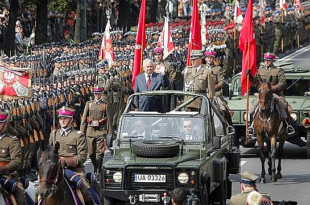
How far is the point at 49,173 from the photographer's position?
50.1 ft

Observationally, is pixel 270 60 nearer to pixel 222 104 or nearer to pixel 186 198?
pixel 222 104

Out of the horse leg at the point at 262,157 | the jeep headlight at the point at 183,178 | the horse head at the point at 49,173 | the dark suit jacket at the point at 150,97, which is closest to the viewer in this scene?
the horse head at the point at 49,173

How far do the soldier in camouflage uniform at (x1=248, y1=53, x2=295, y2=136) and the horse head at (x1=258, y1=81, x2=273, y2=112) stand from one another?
479mm

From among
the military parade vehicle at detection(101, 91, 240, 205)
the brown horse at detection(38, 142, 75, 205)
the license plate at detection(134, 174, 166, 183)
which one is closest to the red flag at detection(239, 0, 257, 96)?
the military parade vehicle at detection(101, 91, 240, 205)

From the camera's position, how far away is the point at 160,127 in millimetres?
19531

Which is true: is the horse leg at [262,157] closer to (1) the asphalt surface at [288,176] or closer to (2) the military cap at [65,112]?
(1) the asphalt surface at [288,176]

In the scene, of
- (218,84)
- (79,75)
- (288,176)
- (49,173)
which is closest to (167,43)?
(79,75)

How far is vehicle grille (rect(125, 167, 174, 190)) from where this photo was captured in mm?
18469

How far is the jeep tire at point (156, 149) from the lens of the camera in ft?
61.6

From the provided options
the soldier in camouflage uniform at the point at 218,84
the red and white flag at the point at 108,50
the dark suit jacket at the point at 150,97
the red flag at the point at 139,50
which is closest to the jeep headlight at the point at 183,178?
the dark suit jacket at the point at 150,97

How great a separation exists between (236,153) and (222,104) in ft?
14.1

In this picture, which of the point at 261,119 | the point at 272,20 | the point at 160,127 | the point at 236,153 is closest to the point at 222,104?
the point at 261,119

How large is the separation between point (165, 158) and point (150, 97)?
341 cm

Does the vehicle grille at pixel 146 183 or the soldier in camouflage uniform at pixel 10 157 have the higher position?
the soldier in camouflage uniform at pixel 10 157
